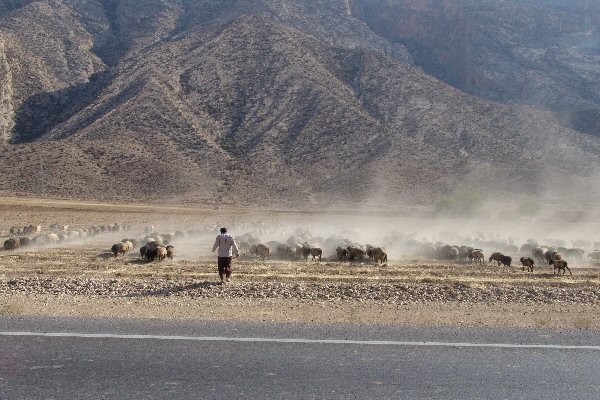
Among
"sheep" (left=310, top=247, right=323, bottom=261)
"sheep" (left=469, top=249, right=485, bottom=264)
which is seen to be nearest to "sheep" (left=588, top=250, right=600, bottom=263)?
"sheep" (left=469, top=249, right=485, bottom=264)

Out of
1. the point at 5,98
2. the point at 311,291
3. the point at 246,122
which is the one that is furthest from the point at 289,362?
the point at 5,98

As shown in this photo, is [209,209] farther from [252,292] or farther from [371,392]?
[371,392]

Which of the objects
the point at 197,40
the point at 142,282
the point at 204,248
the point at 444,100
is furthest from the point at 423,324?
the point at 197,40

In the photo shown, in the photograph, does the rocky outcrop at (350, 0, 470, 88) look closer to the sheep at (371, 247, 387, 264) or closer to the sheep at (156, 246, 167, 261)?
the sheep at (371, 247, 387, 264)

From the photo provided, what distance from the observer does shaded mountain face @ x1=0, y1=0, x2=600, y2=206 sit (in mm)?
61375

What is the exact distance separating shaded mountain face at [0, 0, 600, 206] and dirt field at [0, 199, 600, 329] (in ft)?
126

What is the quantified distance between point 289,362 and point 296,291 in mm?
6523

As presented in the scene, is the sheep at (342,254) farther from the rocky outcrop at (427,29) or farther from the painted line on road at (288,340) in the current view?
the rocky outcrop at (427,29)

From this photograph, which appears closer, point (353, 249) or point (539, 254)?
point (353, 249)

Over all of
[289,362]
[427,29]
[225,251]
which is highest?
[427,29]

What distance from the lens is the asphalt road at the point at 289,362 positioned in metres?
5.84

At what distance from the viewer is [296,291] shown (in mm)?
13227

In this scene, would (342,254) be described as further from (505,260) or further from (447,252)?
(505,260)

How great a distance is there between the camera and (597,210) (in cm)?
5597
